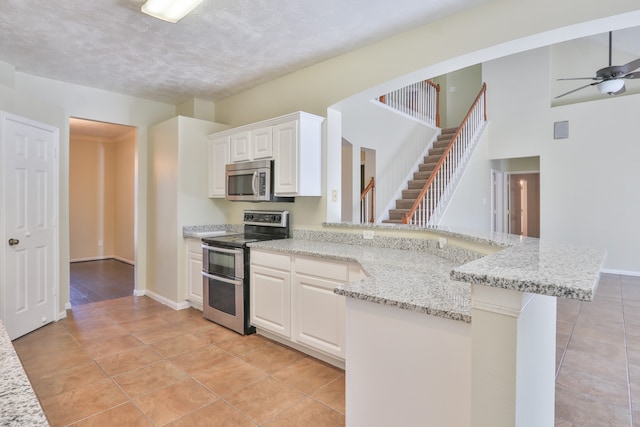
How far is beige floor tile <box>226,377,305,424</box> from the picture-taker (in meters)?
2.14

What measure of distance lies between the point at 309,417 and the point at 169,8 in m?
2.89

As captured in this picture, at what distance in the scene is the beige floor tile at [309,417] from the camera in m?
2.03

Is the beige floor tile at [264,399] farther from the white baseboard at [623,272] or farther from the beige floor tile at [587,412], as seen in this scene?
the white baseboard at [623,272]

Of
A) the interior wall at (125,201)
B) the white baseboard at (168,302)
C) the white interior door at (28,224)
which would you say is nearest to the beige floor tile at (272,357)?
the white baseboard at (168,302)

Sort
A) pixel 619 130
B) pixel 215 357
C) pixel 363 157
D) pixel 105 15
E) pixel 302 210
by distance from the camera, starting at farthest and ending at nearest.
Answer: pixel 363 157
pixel 619 130
pixel 302 210
pixel 215 357
pixel 105 15

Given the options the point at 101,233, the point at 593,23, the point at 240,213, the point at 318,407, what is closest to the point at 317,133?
the point at 240,213

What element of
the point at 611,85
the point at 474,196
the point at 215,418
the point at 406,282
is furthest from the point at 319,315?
the point at 611,85

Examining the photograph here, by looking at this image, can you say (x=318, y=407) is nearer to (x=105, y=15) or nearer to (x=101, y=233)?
(x=105, y=15)

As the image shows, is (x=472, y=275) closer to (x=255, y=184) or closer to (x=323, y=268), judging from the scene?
(x=323, y=268)

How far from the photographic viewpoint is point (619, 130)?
19.2 ft

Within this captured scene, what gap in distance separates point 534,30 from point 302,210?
2.49 m

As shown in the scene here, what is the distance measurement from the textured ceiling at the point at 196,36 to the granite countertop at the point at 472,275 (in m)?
1.76

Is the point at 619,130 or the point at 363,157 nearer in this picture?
the point at 619,130

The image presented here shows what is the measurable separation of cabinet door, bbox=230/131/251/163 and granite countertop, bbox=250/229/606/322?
1977mm
